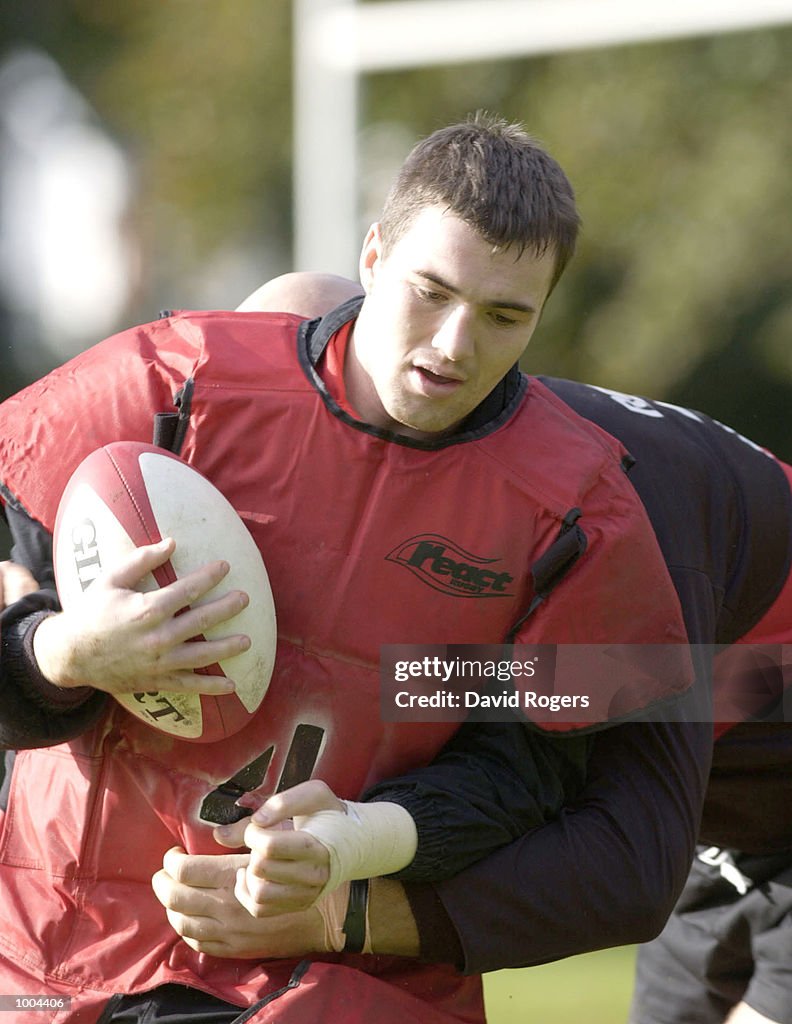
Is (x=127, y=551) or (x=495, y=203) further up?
(x=495, y=203)

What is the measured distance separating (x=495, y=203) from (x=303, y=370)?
0.40 meters

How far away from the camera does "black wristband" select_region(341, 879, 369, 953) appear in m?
2.21

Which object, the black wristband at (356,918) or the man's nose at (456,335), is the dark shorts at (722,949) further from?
the man's nose at (456,335)

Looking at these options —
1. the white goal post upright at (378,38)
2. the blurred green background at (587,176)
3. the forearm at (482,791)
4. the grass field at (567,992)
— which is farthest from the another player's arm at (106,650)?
the blurred green background at (587,176)

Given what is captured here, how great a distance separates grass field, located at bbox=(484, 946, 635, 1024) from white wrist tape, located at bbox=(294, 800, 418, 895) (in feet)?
9.07

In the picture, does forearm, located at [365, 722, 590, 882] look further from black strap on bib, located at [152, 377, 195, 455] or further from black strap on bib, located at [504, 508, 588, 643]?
black strap on bib, located at [152, 377, 195, 455]

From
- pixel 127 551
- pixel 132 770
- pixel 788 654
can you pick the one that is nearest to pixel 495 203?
pixel 127 551

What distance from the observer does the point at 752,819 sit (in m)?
3.16

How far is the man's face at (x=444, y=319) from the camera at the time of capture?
88.4 inches

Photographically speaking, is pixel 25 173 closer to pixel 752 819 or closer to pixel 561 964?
pixel 561 964

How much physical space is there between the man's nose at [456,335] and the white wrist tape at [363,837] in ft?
2.20

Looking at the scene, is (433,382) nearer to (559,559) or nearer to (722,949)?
(559,559)

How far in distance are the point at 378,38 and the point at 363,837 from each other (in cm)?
666

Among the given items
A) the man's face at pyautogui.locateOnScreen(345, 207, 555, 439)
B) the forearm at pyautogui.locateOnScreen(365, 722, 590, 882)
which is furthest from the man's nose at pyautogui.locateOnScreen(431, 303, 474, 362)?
the forearm at pyautogui.locateOnScreen(365, 722, 590, 882)
